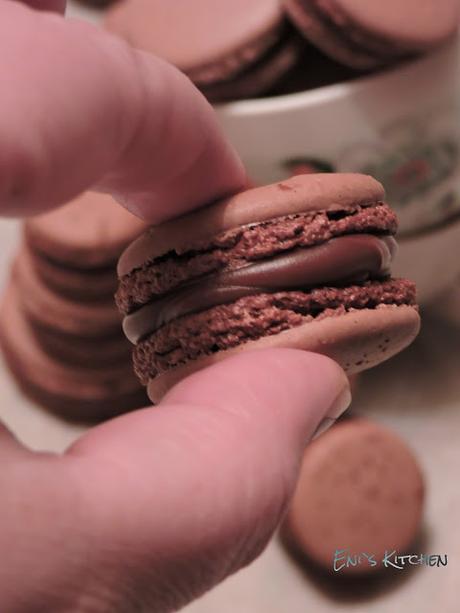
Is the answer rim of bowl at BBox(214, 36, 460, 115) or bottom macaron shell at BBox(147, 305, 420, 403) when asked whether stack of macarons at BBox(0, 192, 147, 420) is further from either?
bottom macaron shell at BBox(147, 305, 420, 403)

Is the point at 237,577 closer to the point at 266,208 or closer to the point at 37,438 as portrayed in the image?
the point at 37,438

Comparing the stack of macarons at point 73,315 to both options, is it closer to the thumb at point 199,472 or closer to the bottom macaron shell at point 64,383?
the bottom macaron shell at point 64,383

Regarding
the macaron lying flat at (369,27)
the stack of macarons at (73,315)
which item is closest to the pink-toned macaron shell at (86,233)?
the stack of macarons at (73,315)

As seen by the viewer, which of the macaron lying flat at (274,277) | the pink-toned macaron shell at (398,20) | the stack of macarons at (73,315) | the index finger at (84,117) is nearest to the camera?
the index finger at (84,117)

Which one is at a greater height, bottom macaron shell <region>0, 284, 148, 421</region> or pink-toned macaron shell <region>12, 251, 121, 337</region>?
pink-toned macaron shell <region>12, 251, 121, 337</region>

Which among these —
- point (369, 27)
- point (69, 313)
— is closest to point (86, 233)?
point (69, 313)

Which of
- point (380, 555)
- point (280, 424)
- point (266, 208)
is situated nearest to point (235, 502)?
point (280, 424)

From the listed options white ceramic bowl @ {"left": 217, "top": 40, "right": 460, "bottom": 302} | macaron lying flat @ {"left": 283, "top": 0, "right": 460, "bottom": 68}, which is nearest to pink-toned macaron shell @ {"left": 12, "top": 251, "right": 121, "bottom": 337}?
white ceramic bowl @ {"left": 217, "top": 40, "right": 460, "bottom": 302}
